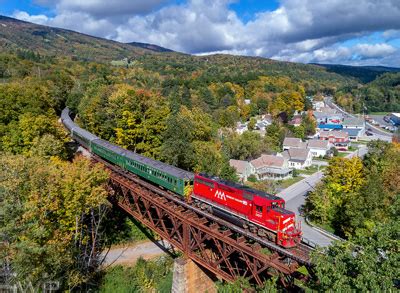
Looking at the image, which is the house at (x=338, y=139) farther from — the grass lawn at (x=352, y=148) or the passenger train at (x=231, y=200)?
the passenger train at (x=231, y=200)

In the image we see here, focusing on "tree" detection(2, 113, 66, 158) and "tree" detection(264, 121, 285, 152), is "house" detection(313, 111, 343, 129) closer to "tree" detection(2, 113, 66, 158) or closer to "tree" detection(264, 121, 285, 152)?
"tree" detection(264, 121, 285, 152)

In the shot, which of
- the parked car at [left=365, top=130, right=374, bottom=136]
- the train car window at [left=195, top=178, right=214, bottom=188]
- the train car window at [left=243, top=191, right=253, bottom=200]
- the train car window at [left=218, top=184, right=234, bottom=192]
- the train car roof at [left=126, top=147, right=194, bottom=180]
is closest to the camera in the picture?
the train car window at [left=243, top=191, right=253, bottom=200]

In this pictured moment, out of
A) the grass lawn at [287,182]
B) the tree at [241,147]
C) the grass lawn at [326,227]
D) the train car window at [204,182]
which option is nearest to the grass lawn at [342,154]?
the grass lawn at [287,182]

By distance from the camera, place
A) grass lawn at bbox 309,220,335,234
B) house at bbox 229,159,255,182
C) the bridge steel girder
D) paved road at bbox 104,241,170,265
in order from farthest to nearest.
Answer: house at bbox 229,159,255,182 < grass lawn at bbox 309,220,335,234 < paved road at bbox 104,241,170,265 < the bridge steel girder

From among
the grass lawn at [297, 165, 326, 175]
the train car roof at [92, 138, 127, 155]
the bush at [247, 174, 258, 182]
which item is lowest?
the grass lawn at [297, 165, 326, 175]

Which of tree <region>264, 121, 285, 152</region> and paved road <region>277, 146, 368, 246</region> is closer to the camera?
paved road <region>277, 146, 368, 246</region>

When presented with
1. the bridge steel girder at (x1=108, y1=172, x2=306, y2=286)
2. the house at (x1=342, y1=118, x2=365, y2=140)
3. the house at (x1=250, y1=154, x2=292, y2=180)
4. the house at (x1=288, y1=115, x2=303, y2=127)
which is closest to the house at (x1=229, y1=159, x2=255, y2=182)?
the house at (x1=250, y1=154, x2=292, y2=180)

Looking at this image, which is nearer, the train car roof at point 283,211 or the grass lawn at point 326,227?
the train car roof at point 283,211
